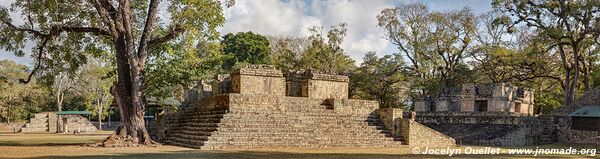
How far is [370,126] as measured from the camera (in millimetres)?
21703

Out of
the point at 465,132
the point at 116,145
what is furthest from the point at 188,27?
the point at 465,132

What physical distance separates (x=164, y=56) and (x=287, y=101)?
5.01 metres

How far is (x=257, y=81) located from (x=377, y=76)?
16563 millimetres

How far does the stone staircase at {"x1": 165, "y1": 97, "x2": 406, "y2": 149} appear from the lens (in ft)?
60.0

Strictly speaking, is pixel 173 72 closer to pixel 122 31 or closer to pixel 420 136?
pixel 122 31

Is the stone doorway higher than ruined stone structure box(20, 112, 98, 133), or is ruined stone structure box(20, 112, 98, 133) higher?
the stone doorway

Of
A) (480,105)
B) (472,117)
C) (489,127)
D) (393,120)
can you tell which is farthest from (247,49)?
(393,120)

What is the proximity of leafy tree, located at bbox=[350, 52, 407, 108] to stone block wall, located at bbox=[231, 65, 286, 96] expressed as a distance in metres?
15.0

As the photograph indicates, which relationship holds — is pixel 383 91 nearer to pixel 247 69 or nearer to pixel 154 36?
pixel 247 69

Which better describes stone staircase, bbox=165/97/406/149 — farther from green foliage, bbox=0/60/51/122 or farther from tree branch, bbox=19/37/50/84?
green foliage, bbox=0/60/51/122

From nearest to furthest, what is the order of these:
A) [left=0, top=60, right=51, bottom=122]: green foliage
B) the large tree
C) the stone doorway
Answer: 1. the large tree
2. the stone doorway
3. [left=0, top=60, right=51, bottom=122]: green foliage

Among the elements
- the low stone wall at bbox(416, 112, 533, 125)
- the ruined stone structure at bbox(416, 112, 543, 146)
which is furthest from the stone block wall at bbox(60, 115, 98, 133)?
the ruined stone structure at bbox(416, 112, 543, 146)

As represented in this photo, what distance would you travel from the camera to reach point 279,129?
19.4 m

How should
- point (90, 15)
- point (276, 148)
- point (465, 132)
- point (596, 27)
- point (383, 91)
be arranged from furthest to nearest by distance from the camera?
1. point (383, 91)
2. point (596, 27)
3. point (465, 132)
4. point (90, 15)
5. point (276, 148)
